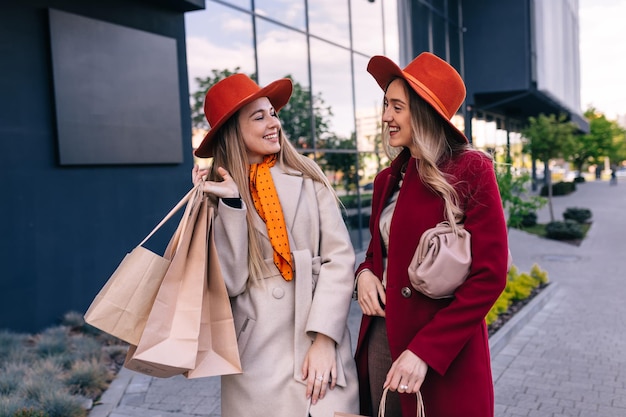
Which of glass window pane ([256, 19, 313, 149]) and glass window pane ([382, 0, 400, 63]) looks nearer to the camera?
glass window pane ([256, 19, 313, 149])

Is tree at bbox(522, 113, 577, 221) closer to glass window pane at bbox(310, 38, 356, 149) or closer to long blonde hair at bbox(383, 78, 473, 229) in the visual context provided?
glass window pane at bbox(310, 38, 356, 149)

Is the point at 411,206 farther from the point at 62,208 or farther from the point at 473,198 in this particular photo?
the point at 62,208

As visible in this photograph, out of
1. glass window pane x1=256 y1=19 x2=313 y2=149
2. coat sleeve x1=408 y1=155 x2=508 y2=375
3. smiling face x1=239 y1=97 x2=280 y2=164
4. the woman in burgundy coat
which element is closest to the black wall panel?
glass window pane x1=256 y1=19 x2=313 y2=149

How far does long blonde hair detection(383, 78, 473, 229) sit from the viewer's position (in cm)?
188

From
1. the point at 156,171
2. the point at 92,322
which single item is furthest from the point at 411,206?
the point at 156,171

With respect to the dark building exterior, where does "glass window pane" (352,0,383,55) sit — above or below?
above

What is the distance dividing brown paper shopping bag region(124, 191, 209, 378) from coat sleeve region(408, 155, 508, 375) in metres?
0.72

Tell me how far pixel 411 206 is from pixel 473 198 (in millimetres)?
223

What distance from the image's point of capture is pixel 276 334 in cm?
222

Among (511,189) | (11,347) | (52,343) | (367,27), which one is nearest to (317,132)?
(367,27)

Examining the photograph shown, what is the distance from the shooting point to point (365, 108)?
44.0ft

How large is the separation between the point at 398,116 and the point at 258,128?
0.57m

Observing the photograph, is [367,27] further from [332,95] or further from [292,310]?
[292,310]

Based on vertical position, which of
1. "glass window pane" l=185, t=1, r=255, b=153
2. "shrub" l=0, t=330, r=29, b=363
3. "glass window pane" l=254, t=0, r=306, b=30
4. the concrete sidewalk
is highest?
"glass window pane" l=254, t=0, r=306, b=30
